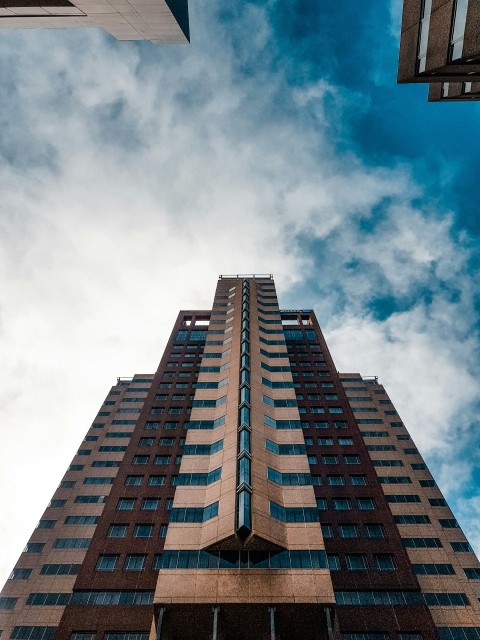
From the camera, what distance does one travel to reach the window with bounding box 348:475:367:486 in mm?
58947

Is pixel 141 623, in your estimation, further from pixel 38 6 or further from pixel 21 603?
pixel 38 6

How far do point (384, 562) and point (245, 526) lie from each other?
24507mm

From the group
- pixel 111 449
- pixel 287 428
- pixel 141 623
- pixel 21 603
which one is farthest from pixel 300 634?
pixel 111 449

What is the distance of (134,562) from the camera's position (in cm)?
4694

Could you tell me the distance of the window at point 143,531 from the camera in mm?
50106

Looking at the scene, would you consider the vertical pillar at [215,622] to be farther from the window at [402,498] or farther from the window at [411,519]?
the window at [402,498]

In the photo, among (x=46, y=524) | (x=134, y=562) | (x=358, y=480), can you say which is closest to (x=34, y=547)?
(x=46, y=524)

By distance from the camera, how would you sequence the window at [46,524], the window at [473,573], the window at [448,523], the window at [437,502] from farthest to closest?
the window at [437,502]
the window at [448,523]
the window at [46,524]
the window at [473,573]

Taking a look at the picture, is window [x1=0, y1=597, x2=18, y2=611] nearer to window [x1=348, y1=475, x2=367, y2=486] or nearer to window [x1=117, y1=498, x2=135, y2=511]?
window [x1=117, y1=498, x2=135, y2=511]

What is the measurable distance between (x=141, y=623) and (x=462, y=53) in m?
60.5

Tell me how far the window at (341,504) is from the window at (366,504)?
1.65 metres

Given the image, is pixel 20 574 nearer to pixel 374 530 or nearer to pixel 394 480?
pixel 374 530

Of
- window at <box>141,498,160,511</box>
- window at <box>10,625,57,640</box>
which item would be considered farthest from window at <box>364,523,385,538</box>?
window at <box>10,625,57,640</box>

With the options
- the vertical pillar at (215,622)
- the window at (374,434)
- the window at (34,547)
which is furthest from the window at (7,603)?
the window at (374,434)
